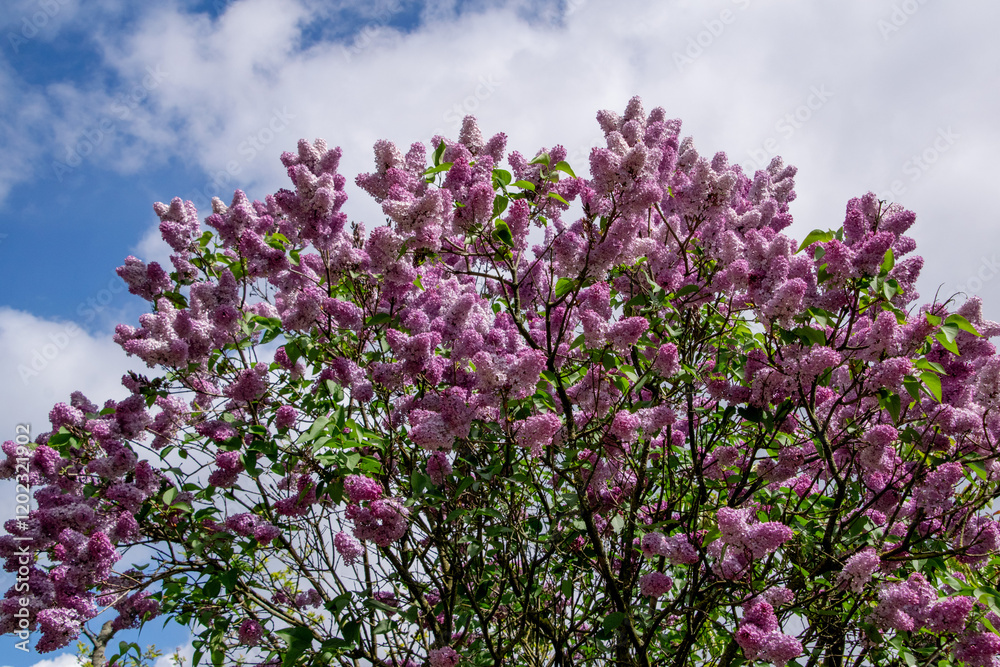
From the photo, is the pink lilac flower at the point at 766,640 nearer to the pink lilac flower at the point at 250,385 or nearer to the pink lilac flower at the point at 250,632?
the pink lilac flower at the point at 250,385

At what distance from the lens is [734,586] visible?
8.40 feet

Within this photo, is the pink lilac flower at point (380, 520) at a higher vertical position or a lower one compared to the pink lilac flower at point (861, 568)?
higher

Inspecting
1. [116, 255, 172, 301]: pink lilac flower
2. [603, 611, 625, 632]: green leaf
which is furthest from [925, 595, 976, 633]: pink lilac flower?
[116, 255, 172, 301]: pink lilac flower

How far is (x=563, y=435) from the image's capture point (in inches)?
109

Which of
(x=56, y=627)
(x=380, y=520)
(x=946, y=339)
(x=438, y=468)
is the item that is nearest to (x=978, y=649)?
(x=946, y=339)

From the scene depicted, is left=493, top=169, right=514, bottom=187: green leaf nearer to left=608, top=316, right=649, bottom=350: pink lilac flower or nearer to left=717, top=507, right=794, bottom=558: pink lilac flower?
left=608, top=316, right=649, bottom=350: pink lilac flower

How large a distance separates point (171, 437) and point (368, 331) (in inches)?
47.0

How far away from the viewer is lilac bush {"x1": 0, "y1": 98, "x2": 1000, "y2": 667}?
2.53 metres

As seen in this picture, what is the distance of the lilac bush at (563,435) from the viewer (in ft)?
8.30

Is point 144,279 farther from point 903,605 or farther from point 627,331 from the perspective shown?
point 903,605

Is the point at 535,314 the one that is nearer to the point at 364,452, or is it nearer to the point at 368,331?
the point at 368,331

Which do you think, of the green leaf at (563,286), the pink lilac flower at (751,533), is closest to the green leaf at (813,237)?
the green leaf at (563,286)

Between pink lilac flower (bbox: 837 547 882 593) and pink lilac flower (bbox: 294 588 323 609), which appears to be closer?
pink lilac flower (bbox: 837 547 882 593)

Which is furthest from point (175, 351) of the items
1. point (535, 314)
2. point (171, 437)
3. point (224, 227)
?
point (535, 314)
